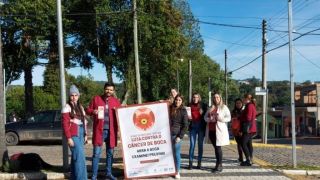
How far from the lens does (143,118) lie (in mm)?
11398

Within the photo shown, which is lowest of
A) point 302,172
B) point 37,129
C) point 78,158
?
point 302,172

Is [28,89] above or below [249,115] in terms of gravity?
above

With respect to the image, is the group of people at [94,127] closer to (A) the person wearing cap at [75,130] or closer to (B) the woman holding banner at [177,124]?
(A) the person wearing cap at [75,130]

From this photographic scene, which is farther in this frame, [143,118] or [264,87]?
[264,87]

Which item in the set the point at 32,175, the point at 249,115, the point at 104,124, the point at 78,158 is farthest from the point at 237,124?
the point at 32,175

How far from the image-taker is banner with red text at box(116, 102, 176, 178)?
37.3 ft

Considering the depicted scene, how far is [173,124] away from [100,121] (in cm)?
163

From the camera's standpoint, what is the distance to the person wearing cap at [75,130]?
405 inches

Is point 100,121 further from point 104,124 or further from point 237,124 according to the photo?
point 237,124

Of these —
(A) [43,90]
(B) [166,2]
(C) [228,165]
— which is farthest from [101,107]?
(A) [43,90]

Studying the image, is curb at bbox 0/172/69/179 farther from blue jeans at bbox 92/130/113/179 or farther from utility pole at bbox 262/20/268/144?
utility pole at bbox 262/20/268/144

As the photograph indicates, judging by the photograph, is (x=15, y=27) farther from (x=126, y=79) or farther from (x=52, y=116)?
(x=52, y=116)

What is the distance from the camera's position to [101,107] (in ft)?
35.6

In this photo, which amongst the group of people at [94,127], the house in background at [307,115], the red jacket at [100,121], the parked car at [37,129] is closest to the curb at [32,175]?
the group of people at [94,127]
